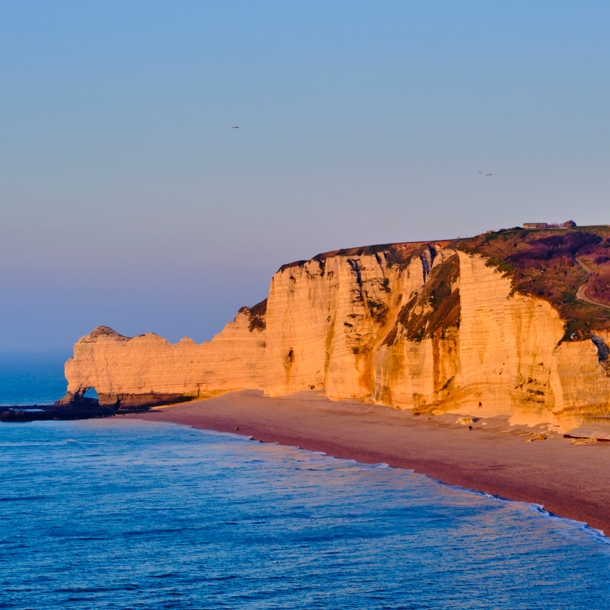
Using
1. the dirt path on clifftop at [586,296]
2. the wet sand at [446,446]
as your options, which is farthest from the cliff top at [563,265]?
the wet sand at [446,446]

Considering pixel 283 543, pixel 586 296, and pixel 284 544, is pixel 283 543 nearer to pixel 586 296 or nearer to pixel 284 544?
pixel 284 544

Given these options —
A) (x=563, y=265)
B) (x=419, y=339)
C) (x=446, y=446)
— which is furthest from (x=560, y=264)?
(x=446, y=446)

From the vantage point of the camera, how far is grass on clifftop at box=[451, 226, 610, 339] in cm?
3180

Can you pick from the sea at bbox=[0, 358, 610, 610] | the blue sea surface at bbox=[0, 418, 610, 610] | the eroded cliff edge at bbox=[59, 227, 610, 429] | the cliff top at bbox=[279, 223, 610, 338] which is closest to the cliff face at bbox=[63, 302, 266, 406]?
the eroded cliff edge at bbox=[59, 227, 610, 429]

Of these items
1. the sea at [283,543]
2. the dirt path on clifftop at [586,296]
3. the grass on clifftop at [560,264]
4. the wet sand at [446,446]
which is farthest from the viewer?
the dirt path on clifftop at [586,296]

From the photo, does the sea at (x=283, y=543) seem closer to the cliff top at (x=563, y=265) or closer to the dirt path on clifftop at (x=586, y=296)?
the cliff top at (x=563, y=265)

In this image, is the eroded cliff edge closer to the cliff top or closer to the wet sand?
the cliff top

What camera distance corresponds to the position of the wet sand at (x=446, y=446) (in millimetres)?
23766

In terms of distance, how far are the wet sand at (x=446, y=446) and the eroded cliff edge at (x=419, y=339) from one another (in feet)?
4.48

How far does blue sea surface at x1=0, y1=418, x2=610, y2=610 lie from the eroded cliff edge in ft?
22.7

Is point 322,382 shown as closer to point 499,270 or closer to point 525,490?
point 499,270

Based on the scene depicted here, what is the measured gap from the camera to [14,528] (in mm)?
23266

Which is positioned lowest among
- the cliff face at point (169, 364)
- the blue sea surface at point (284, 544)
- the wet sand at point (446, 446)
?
the blue sea surface at point (284, 544)

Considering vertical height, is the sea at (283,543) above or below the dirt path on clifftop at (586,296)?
below
